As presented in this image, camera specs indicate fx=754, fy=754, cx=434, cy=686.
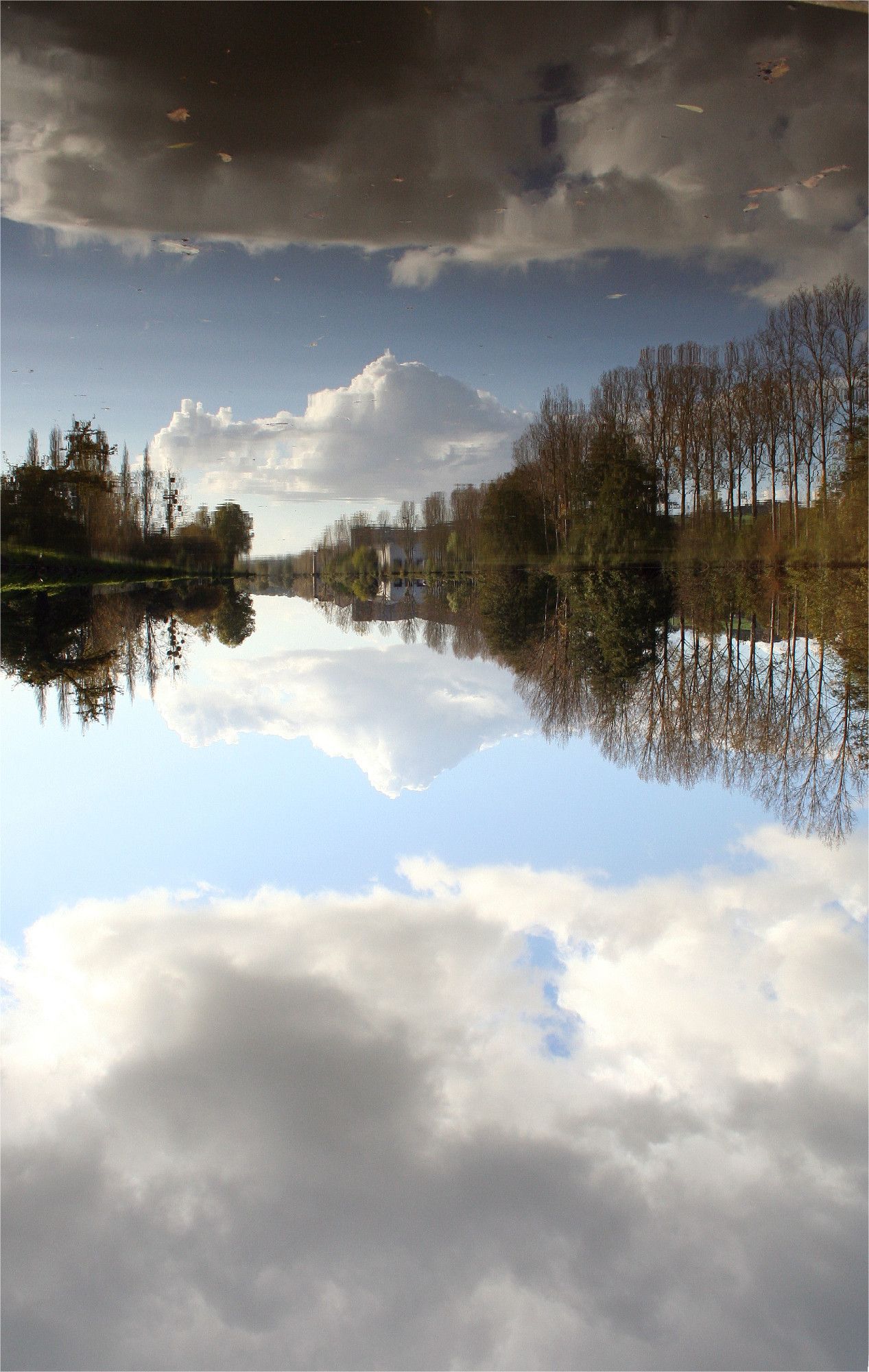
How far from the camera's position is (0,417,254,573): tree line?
206 inches

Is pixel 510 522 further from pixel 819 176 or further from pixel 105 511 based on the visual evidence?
pixel 105 511

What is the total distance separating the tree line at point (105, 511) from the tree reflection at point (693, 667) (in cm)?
114

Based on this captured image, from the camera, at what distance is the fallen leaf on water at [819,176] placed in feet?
16.6

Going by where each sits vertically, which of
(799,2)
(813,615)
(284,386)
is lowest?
(813,615)

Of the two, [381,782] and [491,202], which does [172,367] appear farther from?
[381,782]

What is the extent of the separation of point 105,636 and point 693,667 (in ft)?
12.2

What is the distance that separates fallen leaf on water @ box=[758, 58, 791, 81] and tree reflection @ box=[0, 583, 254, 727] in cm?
479

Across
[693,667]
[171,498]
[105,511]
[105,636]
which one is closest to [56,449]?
[105,511]

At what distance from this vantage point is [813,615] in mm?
5055

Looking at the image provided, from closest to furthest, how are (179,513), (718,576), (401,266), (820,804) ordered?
1. (820,804)
2. (401,266)
3. (179,513)
4. (718,576)

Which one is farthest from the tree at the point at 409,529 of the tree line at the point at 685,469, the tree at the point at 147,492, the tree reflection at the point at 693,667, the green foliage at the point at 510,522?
the tree at the point at 147,492

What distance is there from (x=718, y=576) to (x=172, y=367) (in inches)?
169

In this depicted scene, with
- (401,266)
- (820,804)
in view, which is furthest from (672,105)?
(820,804)

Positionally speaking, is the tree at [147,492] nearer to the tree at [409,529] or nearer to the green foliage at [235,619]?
the green foliage at [235,619]
